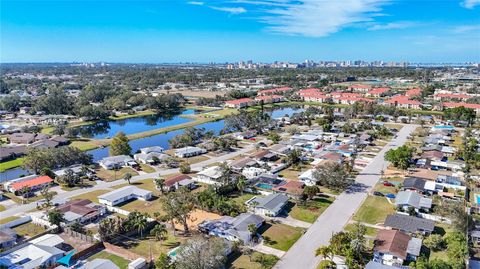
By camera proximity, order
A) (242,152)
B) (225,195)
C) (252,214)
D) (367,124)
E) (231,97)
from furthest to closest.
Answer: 1. (231,97)
2. (367,124)
3. (242,152)
4. (225,195)
5. (252,214)

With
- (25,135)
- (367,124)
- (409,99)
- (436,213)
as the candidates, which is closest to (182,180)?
(436,213)

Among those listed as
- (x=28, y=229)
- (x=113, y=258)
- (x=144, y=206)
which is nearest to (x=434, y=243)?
(x=113, y=258)

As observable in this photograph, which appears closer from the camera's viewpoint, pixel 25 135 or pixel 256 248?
pixel 256 248

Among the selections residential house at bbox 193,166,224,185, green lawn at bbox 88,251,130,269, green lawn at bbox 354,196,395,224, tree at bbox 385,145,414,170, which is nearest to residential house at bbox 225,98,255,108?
residential house at bbox 193,166,224,185

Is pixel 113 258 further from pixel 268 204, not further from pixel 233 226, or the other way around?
pixel 268 204

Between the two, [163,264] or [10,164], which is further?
[10,164]

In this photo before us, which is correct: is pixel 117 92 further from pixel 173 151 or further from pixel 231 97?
pixel 173 151
